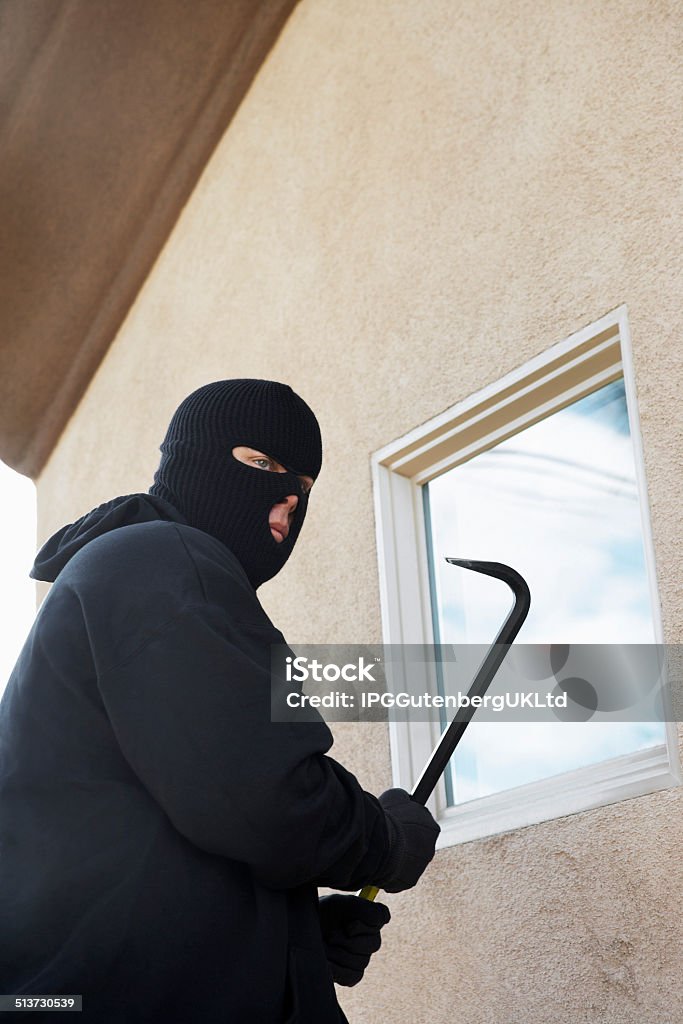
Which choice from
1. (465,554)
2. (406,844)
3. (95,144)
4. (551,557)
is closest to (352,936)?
(406,844)

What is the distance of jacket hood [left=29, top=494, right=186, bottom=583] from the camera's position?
2.13m

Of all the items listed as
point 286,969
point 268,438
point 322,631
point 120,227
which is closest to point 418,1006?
point 322,631

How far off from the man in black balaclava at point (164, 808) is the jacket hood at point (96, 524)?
0.38ft

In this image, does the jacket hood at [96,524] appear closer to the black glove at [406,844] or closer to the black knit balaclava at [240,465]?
the black knit balaclava at [240,465]

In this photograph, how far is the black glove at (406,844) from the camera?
2096mm

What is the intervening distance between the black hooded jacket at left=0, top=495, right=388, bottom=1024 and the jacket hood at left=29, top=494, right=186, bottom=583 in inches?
7.0

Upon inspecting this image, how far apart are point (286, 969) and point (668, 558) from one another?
1.30 m

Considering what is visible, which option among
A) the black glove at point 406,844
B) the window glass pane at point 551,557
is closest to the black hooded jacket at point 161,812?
the black glove at point 406,844

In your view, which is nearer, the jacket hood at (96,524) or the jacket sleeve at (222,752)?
the jacket sleeve at (222,752)

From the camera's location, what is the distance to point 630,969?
A: 8.39 ft

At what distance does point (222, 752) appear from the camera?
5.86 ft

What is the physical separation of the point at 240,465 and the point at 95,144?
3593 mm

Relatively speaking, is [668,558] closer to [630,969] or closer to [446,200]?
[630,969]

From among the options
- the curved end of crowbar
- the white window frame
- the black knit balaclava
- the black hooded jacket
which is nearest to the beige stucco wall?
the white window frame
